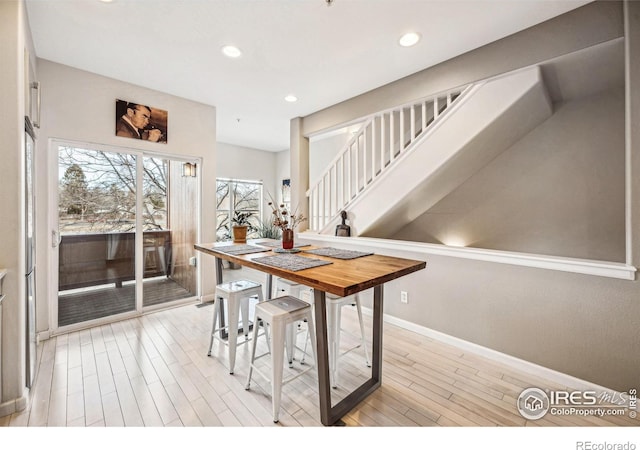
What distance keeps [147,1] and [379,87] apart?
233 cm

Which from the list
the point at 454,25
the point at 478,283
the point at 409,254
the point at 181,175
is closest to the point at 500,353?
the point at 478,283

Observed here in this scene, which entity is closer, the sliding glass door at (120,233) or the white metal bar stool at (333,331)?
the white metal bar stool at (333,331)

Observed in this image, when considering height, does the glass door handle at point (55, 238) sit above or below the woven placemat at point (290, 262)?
above

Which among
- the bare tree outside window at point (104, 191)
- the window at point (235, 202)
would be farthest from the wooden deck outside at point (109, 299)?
the window at point (235, 202)

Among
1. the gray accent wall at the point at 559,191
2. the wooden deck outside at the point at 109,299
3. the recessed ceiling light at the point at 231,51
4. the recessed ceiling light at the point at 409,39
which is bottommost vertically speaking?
the wooden deck outside at the point at 109,299

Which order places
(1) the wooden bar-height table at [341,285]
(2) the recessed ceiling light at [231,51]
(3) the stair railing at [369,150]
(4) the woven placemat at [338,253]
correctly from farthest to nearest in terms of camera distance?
(3) the stair railing at [369,150]
(2) the recessed ceiling light at [231,51]
(4) the woven placemat at [338,253]
(1) the wooden bar-height table at [341,285]

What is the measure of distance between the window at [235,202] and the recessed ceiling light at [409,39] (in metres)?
4.94

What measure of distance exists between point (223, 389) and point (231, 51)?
9.38 feet

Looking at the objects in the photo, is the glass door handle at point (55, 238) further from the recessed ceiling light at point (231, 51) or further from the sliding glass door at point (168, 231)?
the recessed ceiling light at point (231, 51)

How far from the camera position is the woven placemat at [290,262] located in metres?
1.75

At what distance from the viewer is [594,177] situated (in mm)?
2885

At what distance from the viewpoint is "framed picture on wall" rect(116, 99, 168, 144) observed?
10.5 feet

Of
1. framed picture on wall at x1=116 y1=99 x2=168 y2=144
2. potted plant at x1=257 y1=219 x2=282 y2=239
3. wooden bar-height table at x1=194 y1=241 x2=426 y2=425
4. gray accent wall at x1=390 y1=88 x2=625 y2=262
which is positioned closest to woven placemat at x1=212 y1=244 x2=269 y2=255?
wooden bar-height table at x1=194 y1=241 x2=426 y2=425

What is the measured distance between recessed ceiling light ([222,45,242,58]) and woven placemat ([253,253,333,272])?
6.29ft
